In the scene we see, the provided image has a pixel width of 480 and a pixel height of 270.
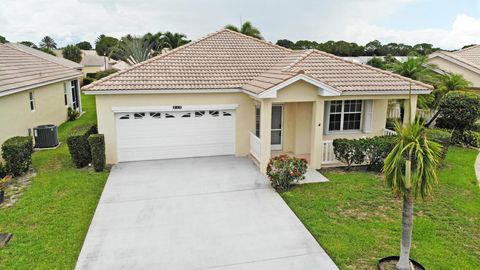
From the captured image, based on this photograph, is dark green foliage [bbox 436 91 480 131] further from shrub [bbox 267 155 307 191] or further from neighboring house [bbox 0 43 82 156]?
neighboring house [bbox 0 43 82 156]

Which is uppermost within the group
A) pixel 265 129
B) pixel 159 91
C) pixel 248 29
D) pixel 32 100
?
pixel 248 29

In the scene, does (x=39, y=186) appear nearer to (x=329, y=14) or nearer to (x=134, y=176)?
(x=134, y=176)

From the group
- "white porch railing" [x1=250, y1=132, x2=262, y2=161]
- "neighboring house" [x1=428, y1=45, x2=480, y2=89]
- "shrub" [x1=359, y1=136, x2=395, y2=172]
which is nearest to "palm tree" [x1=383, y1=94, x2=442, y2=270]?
"shrub" [x1=359, y1=136, x2=395, y2=172]

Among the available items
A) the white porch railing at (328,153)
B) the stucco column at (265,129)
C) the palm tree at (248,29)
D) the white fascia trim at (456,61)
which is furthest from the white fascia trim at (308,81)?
the palm tree at (248,29)

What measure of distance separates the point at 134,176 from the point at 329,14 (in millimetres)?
15460

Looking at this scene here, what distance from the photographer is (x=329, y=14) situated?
833 inches

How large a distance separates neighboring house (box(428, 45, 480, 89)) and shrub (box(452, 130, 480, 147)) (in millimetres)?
5994

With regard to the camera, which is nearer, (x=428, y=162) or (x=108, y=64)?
(x=428, y=162)

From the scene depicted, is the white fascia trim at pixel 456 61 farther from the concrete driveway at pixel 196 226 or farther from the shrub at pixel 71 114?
the shrub at pixel 71 114

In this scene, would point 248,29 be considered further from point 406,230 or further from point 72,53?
point 72,53

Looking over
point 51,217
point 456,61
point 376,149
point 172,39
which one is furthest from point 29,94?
point 456,61

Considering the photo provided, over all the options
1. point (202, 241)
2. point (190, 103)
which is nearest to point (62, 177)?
point (190, 103)

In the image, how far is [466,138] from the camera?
1770 cm

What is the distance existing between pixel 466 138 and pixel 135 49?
3144 centimetres
